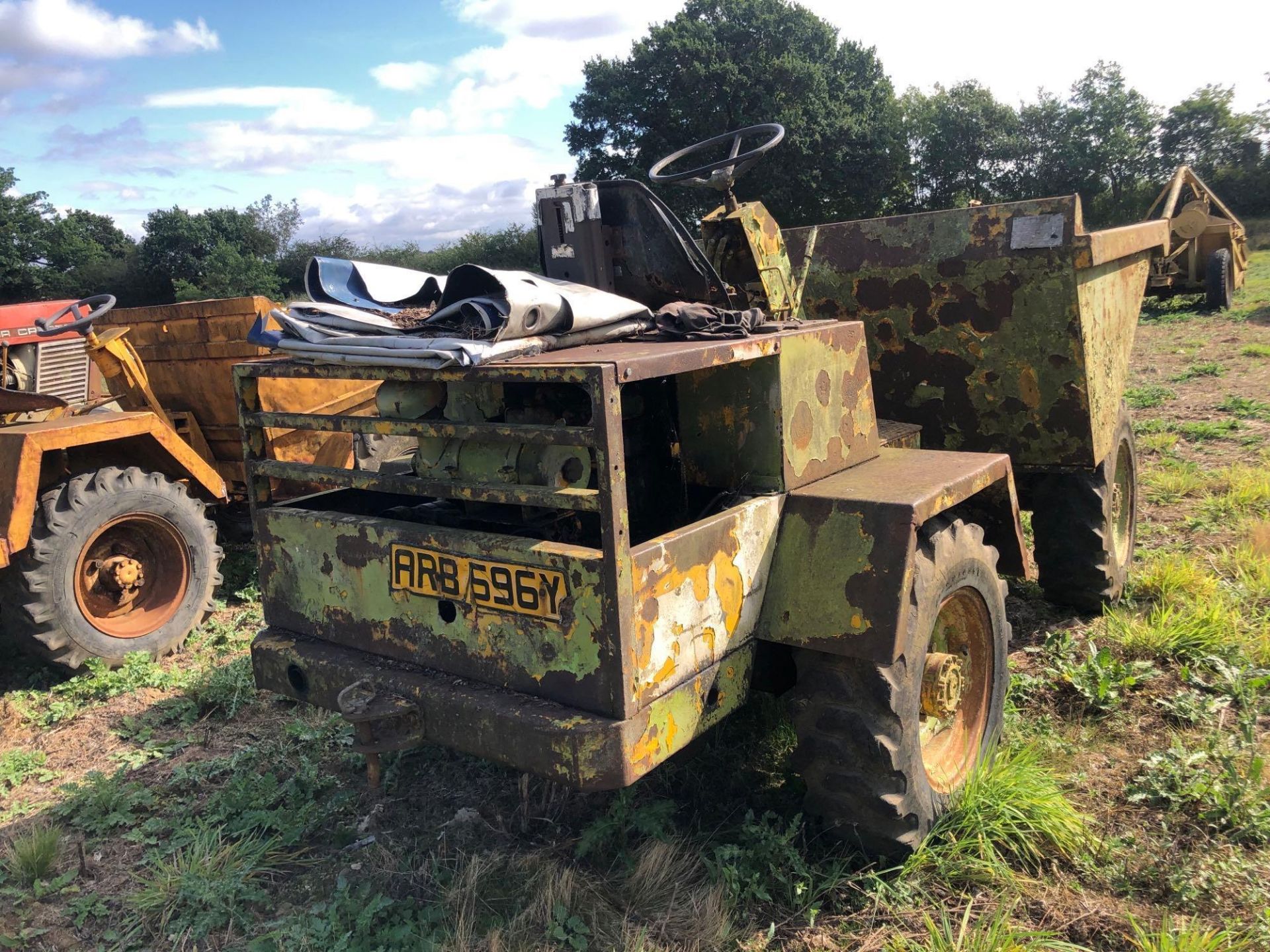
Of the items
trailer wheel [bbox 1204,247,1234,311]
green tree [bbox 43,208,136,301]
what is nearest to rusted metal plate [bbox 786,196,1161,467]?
trailer wheel [bbox 1204,247,1234,311]

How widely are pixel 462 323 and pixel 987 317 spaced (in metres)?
2.73

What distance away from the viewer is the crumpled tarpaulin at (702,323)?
289 centimetres

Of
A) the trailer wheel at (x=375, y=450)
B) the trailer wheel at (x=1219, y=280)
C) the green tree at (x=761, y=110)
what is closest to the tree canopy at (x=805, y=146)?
the green tree at (x=761, y=110)

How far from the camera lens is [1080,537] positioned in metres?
4.70

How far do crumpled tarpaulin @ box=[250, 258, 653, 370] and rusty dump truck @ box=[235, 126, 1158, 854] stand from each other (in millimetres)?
67

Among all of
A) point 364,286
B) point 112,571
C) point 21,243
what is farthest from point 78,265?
point 364,286

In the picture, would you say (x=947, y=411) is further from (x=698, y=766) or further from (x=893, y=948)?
(x=893, y=948)

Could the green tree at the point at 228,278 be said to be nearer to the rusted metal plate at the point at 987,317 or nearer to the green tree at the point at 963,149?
the green tree at the point at 963,149

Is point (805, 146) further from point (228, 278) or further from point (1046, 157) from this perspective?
point (228, 278)

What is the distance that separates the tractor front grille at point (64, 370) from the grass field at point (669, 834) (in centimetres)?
233

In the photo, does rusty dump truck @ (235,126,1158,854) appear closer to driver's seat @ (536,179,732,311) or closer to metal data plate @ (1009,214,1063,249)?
driver's seat @ (536,179,732,311)

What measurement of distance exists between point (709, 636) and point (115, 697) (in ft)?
12.1

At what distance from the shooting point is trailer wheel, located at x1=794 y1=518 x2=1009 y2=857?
9.16 ft

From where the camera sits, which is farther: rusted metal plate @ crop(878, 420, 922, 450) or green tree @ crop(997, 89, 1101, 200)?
green tree @ crop(997, 89, 1101, 200)
